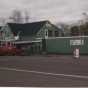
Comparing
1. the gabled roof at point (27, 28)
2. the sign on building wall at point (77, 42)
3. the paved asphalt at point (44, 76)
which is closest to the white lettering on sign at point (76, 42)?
the sign on building wall at point (77, 42)

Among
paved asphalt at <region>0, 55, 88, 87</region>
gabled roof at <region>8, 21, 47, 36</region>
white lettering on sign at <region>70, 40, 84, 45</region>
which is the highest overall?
gabled roof at <region>8, 21, 47, 36</region>

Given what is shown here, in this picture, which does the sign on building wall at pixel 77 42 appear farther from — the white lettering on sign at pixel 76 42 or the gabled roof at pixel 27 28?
the gabled roof at pixel 27 28

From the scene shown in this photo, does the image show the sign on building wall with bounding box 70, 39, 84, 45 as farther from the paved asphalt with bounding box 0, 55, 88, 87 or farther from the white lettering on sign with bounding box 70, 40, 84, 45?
the paved asphalt with bounding box 0, 55, 88, 87

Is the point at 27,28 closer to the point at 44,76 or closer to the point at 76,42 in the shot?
the point at 76,42

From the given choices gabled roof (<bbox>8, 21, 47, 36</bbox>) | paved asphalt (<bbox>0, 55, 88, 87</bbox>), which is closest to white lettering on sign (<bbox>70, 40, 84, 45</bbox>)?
gabled roof (<bbox>8, 21, 47, 36</bbox>)

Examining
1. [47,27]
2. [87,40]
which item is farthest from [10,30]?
[87,40]

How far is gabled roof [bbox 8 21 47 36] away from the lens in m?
67.6

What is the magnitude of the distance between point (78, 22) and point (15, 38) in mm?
36868

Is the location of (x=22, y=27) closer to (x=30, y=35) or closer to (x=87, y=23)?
(x=30, y=35)

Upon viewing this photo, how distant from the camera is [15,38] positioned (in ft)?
213

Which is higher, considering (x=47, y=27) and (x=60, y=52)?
(x=47, y=27)

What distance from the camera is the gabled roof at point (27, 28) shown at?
2660 inches

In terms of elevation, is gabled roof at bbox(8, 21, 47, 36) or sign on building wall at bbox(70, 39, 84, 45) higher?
gabled roof at bbox(8, 21, 47, 36)

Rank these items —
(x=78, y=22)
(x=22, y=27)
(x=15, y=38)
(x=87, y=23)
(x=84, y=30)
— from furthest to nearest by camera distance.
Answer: (x=78, y=22)
(x=87, y=23)
(x=84, y=30)
(x=22, y=27)
(x=15, y=38)
